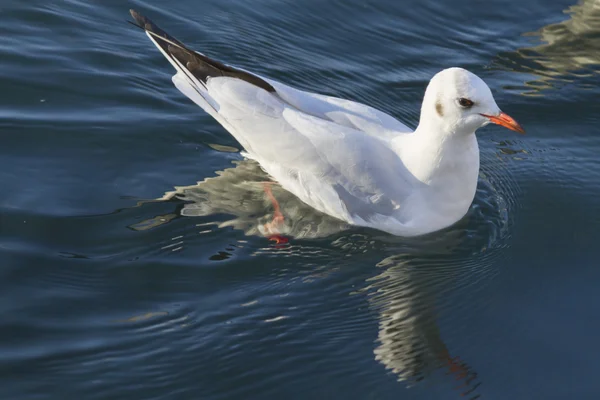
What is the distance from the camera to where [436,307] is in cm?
570

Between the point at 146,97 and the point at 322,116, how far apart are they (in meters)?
1.81

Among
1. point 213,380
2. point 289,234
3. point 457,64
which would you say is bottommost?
point 213,380

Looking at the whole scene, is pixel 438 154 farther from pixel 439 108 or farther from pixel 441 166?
pixel 439 108

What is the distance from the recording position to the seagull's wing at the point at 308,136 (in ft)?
20.6

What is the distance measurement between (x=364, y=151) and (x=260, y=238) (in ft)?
3.09

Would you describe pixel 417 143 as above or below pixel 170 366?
above

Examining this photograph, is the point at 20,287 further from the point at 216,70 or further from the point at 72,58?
the point at 72,58

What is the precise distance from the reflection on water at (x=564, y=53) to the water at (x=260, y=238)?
27 mm

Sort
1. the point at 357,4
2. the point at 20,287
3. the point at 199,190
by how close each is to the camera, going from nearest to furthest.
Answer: the point at 20,287
the point at 199,190
the point at 357,4

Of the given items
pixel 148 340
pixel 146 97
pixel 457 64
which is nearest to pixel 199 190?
pixel 146 97

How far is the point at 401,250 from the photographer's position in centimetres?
623

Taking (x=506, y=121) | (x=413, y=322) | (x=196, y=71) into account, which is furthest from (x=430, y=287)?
(x=196, y=71)

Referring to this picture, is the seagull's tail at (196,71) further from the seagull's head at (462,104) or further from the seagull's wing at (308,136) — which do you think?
the seagull's head at (462,104)

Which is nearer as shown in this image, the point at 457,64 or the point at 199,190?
the point at 199,190
